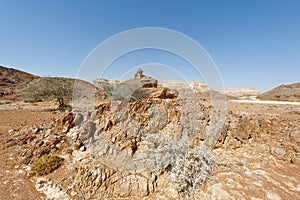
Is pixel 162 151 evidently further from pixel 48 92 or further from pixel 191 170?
pixel 48 92

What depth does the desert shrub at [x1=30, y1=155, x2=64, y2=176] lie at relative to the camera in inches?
148

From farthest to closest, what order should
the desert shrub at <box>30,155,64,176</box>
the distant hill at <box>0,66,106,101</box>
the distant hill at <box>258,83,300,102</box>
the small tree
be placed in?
the distant hill at <box>0,66,106,101</box> < the distant hill at <box>258,83,300,102</box> < the small tree < the desert shrub at <box>30,155,64,176</box>

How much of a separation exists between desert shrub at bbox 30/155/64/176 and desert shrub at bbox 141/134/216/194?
2.37 m

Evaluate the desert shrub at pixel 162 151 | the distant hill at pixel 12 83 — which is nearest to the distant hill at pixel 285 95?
the desert shrub at pixel 162 151

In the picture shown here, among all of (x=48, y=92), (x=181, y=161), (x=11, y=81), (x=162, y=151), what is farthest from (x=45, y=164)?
(x=11, y=81)

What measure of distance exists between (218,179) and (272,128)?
2814 millimetres

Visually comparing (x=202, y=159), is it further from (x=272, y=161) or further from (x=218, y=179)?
(x=272, y=161)

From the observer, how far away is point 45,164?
391 cm

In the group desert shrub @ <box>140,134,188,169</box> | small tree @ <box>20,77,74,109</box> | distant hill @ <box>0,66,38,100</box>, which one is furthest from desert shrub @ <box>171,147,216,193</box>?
distant hill @ <box>0,66,38,100</box>

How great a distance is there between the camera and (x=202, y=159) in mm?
3734

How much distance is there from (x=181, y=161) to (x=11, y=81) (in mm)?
→ 44192

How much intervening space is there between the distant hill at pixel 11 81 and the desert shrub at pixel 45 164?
26.0 meters

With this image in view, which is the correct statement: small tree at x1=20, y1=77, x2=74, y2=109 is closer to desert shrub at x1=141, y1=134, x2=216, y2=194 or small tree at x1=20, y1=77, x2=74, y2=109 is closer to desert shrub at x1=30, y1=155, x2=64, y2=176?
desert shrub at x1=30, y1=155, x2=64, y2=176

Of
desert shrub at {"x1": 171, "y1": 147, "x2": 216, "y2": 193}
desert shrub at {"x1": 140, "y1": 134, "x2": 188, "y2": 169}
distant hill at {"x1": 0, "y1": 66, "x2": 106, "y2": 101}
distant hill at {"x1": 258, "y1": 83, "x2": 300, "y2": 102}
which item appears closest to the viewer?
desert shrub at {"x1": 171, "y1": 147, "x2": 216, "y2": 193}
